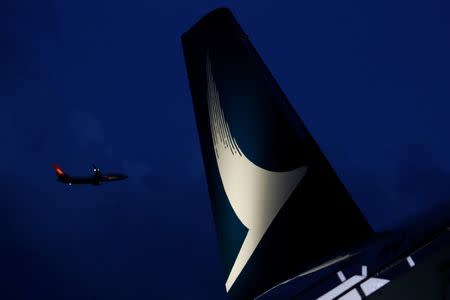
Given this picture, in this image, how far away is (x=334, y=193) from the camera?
6113mm

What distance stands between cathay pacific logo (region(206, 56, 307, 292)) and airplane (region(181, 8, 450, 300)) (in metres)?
0.02

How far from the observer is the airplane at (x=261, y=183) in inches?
236

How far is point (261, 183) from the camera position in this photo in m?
6.45

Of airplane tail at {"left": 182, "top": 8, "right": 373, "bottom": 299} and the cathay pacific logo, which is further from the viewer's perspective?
the cathay pacific logo

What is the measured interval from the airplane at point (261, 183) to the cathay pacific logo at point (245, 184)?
0.02 metres

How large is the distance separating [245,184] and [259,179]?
383 millimetres

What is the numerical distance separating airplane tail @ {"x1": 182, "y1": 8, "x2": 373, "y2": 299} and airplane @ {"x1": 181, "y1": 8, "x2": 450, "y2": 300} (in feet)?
0.06

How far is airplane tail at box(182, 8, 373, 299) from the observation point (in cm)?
604

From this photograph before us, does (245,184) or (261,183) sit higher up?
(245,184)

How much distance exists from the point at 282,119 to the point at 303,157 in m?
0.82

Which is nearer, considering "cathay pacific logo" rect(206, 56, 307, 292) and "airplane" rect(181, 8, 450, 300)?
"airplane" rect(181, 8, 450, 300)

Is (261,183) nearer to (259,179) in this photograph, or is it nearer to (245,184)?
(259,179)

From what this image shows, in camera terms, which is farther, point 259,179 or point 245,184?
point 245,184

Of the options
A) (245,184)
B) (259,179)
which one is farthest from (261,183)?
(245,184)
